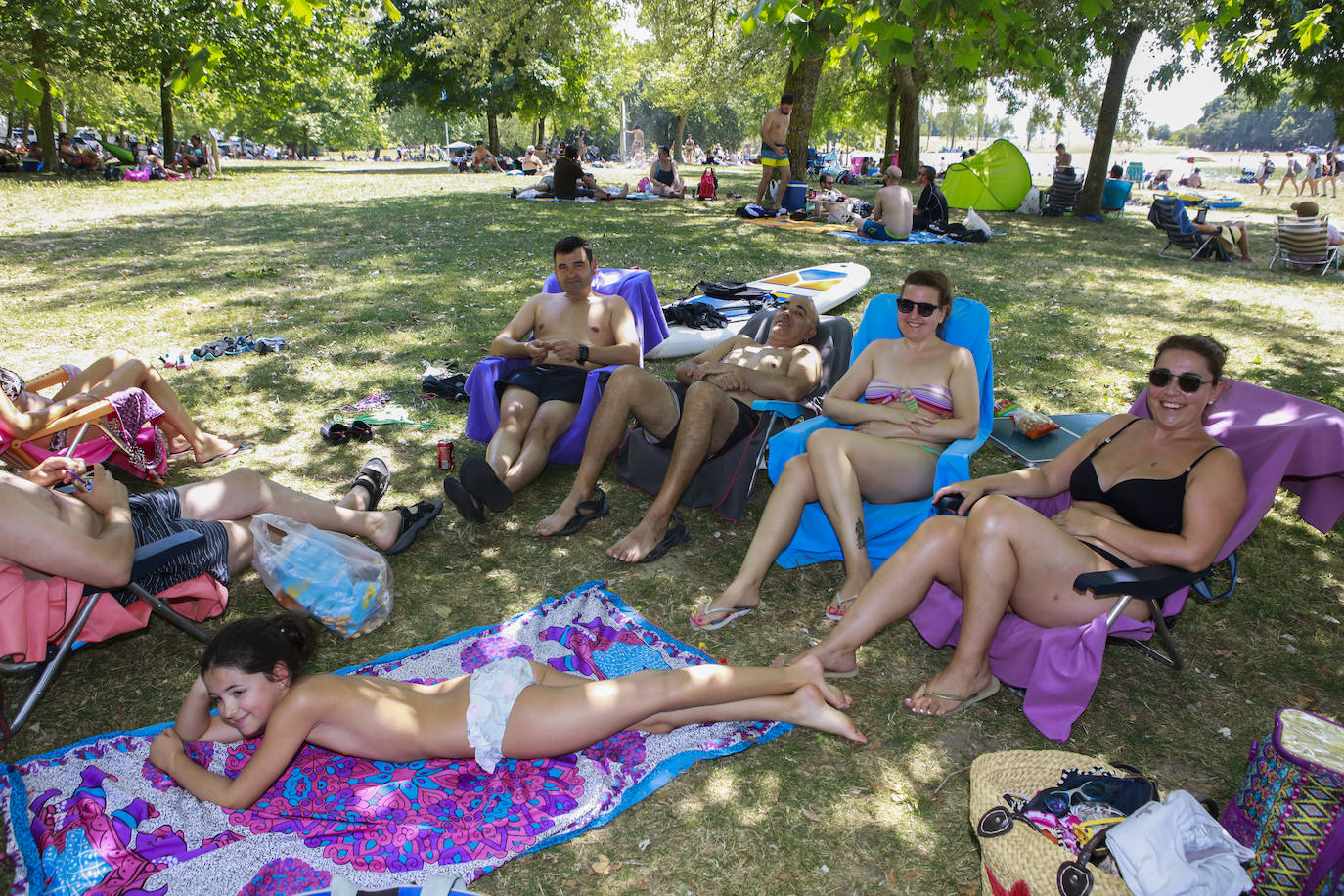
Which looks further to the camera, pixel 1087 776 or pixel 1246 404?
pixel 1246 404

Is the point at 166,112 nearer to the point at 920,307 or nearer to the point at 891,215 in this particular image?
the point at 891,215

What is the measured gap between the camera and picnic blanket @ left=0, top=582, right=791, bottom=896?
84.8 inches

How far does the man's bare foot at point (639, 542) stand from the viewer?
3.69m

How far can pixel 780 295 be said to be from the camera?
7.21 meters

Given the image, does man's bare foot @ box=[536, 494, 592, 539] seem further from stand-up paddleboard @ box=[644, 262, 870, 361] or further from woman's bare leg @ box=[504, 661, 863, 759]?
stand-up paddleboard @ box=[644, 262, 870, 361]

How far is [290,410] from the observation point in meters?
5.18

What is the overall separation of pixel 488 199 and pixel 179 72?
1289 centimetres

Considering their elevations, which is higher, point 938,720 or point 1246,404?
point 1246,404

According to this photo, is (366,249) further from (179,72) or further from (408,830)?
(408,830)

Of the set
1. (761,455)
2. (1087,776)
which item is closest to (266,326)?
(761,455)

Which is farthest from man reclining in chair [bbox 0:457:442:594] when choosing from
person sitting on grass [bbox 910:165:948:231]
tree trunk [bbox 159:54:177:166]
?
tree trunk [bbox 159:54:177:166]

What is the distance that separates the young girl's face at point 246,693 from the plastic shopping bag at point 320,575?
0.79 m

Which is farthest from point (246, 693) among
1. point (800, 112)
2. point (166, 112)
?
point (166, 112)

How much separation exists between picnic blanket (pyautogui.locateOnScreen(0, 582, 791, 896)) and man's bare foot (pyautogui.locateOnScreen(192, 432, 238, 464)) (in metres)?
2.16
